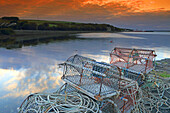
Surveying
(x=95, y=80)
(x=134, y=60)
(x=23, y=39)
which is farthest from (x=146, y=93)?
(x=23, y=39)

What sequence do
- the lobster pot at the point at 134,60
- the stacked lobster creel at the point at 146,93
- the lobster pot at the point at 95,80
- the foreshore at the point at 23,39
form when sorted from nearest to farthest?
the lobster pot at the point at 95,80
the stacked lobster creel at the point at 146,93
the lobster pot at the point at 134,60
the foreshore at the point at 23,39

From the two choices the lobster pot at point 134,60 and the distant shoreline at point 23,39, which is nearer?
the lobster pot at point 134,60

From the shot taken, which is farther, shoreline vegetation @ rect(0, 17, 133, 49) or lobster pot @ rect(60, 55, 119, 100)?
shoreline vegetation @ rect(0, 17, 133, 49)

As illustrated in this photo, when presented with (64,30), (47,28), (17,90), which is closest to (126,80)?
(17,90)

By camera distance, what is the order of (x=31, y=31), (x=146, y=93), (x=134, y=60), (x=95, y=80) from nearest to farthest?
(x=95, y=80) → (x=146, y=93) → (x=134, y=60) → (x=31, y=31)

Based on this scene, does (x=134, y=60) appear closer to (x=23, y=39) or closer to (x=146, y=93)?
(x=146, y=93)

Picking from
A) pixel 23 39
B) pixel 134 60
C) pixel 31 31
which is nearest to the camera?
pixel 134 60

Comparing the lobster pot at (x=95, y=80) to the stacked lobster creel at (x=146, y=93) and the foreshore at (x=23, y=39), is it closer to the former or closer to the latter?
the stacked lobster creel at (x=146, y=93)

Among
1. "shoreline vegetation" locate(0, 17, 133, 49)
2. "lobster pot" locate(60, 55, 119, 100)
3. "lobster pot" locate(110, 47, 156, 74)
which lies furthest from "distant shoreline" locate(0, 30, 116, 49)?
"lobster pot" locate(60, 55, 119, 100)

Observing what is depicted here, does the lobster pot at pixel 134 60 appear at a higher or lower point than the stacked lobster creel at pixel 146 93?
higher

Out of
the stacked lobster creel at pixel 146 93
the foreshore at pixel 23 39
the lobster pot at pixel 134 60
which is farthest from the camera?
the foreshore at pixel 23 39

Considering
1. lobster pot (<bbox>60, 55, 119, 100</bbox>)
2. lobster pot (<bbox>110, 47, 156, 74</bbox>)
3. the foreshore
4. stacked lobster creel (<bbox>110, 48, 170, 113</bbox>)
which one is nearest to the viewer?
lobster pot (<bbox>60, 55, 119, 100</bbox>)

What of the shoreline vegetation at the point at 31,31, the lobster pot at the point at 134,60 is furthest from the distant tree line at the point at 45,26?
the lobster pot at the point at 134,60

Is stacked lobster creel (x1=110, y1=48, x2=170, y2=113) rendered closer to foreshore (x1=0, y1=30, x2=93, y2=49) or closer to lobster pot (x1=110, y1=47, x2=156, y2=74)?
lobster pot (x1=110, y1=47, x2=156, y2=74)
